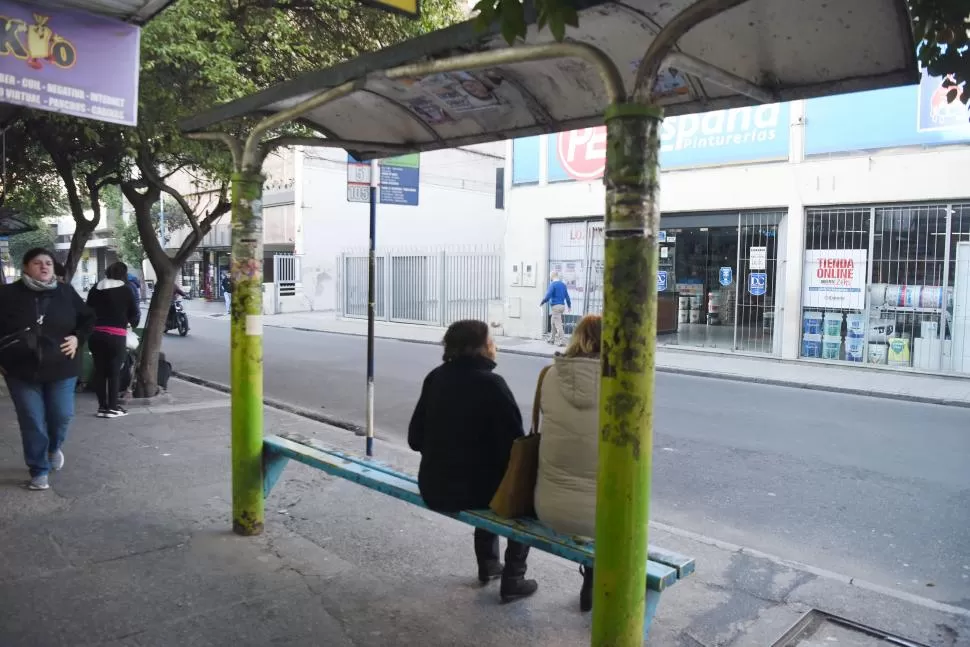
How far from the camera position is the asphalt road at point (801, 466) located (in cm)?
501

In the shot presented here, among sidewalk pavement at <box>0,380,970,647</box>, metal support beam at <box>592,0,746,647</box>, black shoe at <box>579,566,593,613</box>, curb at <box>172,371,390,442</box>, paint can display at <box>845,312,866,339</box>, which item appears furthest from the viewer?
paint can display at <box>845,312,866,339</box>

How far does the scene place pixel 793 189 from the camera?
14867 millimetres

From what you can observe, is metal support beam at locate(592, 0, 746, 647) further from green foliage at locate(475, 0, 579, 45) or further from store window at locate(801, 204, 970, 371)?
store window at locate(801, 204, 970, 371)

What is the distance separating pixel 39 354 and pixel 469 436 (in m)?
3.48

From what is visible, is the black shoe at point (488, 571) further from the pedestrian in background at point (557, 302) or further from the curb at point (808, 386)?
the pedestrian in background at point (557, 302)

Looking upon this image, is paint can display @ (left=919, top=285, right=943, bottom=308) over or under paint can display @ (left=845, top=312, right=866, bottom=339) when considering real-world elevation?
over

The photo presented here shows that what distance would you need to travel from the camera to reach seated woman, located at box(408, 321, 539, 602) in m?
3.70

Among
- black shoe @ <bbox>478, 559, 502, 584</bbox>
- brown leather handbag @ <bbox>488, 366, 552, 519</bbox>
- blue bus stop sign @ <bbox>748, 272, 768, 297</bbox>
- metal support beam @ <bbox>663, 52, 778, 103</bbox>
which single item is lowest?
black shoe @ <bbox>478, 559, 502, 584</bbox>

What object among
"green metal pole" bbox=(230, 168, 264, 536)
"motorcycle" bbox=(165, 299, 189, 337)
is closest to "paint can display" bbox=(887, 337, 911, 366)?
"green metal pole" bbox=(230, 168, 264, 536)

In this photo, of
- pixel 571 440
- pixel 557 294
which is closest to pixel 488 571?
pixel 571 440

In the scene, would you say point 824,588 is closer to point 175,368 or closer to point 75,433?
point 75,433

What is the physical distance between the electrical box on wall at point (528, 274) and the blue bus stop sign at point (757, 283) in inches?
215

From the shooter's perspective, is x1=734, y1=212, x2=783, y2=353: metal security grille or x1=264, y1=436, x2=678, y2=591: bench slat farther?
x1=734, y1=212, x2=783, y2=353: metal security grille

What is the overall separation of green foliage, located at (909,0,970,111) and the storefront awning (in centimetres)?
7
